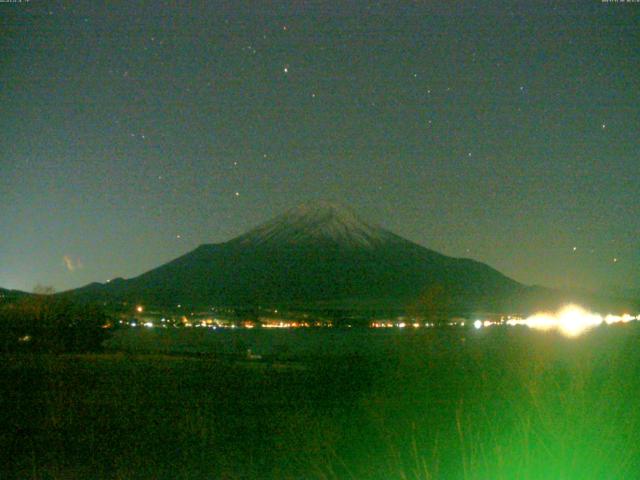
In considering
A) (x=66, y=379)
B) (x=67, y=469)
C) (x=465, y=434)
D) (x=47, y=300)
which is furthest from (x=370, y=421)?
(x=47, y=300)

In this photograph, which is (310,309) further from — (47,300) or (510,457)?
(510,457)

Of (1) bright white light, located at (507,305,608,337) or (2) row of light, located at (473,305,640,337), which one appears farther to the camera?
(2) row of light, located at (473,305,640,337)

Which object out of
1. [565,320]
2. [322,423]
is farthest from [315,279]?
[322,423]

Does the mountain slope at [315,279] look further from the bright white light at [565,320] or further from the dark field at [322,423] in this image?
the dark field at [322,423]

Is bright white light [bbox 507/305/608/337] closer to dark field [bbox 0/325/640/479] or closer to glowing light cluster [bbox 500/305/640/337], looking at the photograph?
glowing light cluster [bbox 500/305/640/337]

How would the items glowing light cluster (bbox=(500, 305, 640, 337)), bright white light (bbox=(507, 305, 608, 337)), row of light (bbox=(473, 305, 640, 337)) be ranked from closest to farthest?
bright white light (bbox=(507, 305, 608, 337)), glowing light cluster (bbox=(500, 305, 640, 337)), row of light (bbox=(473, 305, 640, 337))

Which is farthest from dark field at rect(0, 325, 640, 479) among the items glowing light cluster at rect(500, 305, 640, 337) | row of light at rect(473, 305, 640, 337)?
row of light at rect(473, 305, 640, 337)

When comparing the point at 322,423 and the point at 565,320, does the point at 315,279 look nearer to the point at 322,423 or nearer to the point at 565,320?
the point at 565,320

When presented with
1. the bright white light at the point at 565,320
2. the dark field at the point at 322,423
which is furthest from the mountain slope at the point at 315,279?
the dark field at the point at 322,423
